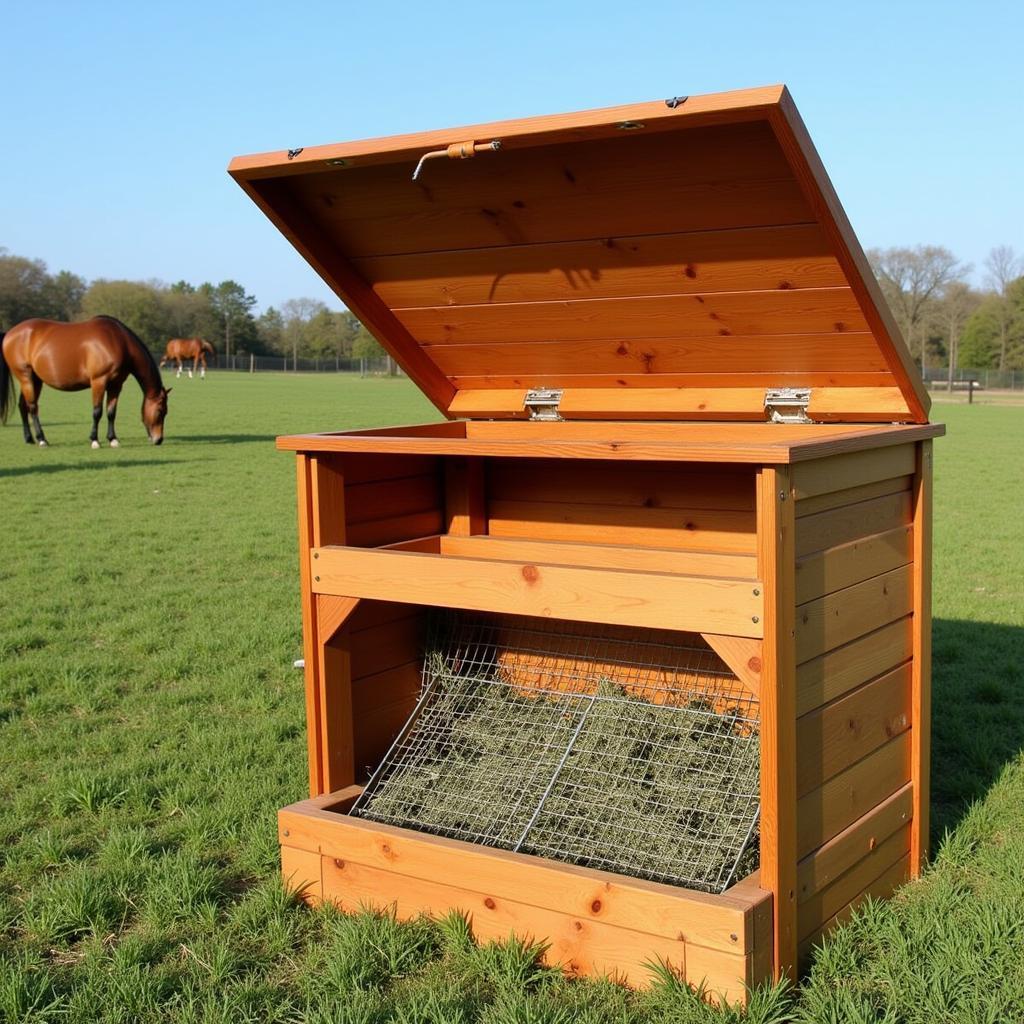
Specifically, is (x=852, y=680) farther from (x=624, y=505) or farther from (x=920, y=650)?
(x=624, y=505)

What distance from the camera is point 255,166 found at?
308 cm

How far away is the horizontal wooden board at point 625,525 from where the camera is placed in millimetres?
3611

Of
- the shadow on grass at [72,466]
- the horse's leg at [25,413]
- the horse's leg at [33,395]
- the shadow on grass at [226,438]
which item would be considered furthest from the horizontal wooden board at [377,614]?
the shadow on grass at [226,438]

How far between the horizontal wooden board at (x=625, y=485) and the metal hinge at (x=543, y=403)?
16cm

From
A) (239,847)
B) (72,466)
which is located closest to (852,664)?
(239,847)

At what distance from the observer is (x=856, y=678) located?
288cm

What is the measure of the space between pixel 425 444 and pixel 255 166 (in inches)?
33.8

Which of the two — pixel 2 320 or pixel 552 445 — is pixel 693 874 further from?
pixel 2 320

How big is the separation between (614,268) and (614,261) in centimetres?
3

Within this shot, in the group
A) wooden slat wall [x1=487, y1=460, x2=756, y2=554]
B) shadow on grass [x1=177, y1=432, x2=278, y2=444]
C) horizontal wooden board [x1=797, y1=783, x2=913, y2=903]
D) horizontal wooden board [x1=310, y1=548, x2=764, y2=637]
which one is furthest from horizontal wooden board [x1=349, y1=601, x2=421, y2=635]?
shadow on grass [x1=177, y1=432, x2=278, y2=444]

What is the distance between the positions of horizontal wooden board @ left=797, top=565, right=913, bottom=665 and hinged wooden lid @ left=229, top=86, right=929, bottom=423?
49 cm

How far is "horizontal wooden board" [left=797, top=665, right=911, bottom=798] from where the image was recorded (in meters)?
2.67

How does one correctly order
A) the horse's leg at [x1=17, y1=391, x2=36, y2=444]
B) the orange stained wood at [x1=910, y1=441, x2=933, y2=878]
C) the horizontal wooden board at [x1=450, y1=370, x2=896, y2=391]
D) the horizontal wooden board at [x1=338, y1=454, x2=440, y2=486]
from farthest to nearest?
the horse's leg at [x1=17, y1=391, x2=36, y2=444] → the horizontal wooden board at [x1=338, y1=454, x2=440, y2=486] → the horizontal wooden board at [x1=450, y1=370, x2=896, y2=391] → the orange stained wood at [x1=910, y1=441, x2=933, y2=878]

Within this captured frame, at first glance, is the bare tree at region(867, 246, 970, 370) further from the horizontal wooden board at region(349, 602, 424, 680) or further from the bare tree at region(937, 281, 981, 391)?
the horizontal wooden board at region(349, 602, 424, 680)
